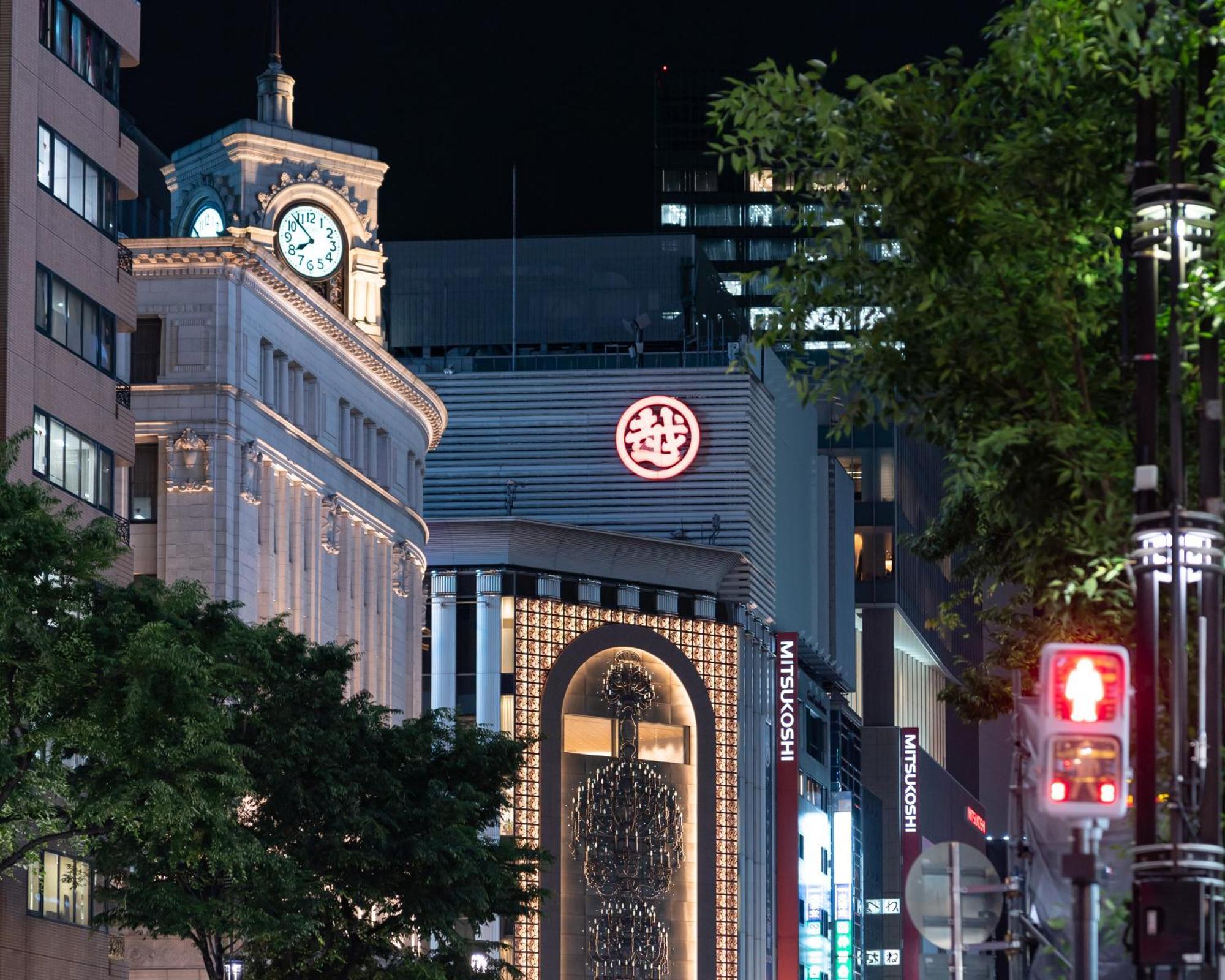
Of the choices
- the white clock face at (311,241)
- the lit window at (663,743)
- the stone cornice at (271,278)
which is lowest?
the lit window at (663,743)

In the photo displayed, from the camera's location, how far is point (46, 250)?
2522 inches

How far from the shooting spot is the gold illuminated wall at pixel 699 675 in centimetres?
10756

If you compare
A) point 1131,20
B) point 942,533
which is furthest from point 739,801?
point 1131,20

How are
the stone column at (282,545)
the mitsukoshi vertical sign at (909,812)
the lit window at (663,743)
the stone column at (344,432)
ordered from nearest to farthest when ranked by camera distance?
the stone column at (282,545)
the stone column at (344,432)
the lit window at (663,743)
the mitsukoshi vertical sign at (909,812)

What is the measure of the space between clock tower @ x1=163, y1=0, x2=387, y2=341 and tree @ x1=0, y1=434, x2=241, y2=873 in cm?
4870

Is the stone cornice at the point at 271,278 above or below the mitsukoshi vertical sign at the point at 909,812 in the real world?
above

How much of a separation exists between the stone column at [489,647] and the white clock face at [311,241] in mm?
19903

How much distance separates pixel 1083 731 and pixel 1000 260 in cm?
690

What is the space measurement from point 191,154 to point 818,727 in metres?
52.7

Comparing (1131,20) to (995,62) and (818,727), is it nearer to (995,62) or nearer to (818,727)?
(995,62)

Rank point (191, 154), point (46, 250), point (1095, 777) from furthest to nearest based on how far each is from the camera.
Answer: point (191, 154) → point (46, 250) → point (1095, 777)

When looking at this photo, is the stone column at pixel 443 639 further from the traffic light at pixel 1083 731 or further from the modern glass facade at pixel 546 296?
the traffic light at pixel 1083 731

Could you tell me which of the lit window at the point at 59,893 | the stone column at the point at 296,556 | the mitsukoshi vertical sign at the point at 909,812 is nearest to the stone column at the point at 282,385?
the stone column at the point at 296,556

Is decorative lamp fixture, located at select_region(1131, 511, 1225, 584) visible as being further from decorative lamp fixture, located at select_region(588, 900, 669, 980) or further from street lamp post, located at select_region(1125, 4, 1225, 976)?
decorative lamp fixture, located at select_region(588, 900, 669, 980)
